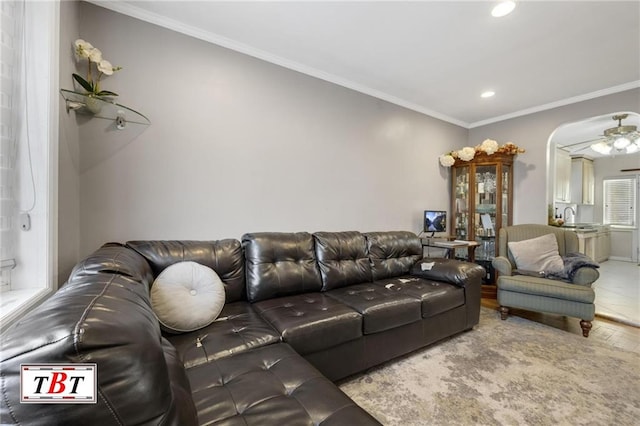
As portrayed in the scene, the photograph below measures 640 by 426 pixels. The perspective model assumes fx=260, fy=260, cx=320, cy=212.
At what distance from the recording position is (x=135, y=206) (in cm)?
198

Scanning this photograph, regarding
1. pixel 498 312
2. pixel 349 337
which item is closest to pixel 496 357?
pixel 498 312

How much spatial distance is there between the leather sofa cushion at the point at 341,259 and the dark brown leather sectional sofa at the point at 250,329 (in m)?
0.01

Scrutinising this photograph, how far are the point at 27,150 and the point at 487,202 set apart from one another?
4.64 m

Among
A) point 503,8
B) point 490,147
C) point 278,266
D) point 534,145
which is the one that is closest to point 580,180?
point 534,145

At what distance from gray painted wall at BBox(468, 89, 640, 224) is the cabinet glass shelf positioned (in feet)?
15.0

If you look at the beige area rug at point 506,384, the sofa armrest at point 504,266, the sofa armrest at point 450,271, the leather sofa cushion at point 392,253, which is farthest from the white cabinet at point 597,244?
the leather sofa cushion at point 392,253

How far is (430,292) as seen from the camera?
7.44 ft

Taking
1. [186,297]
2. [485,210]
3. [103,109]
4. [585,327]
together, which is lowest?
[585,327]

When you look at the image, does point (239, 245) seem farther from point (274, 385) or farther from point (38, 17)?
point (38, 17)

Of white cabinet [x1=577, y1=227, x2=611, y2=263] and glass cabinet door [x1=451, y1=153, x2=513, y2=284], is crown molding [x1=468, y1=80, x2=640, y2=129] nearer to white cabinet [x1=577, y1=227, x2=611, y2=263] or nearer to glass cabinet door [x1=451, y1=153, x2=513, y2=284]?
glass cabinet door [x1=451, y1=153, x2=513, y2=284]

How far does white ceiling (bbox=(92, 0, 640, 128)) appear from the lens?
6.26 feet

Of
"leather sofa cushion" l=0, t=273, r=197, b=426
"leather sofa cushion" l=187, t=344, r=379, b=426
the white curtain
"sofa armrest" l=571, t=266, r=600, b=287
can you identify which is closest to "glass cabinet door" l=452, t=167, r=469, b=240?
"sofa armrest" l=571, t=266, r=600, b=287

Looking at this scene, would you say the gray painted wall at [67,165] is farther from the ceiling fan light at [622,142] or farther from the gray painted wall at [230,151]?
the ceiling fan light at [622,142]

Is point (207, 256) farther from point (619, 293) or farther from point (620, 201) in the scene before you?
point (620, 201)
